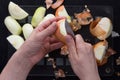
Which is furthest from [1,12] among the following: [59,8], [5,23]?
[59,8]

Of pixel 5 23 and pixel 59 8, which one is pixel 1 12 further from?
pixel 59 8

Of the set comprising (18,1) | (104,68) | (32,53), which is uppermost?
(18,1)

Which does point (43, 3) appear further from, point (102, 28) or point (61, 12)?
point (102, 28)

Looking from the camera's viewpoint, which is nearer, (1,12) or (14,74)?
(14,74)

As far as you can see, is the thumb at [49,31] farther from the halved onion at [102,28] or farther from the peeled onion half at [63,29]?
the halved onion at [102,28]

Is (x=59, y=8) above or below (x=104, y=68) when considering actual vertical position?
above

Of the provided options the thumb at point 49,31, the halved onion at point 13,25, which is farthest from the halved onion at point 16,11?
the thumb at point 49,31
